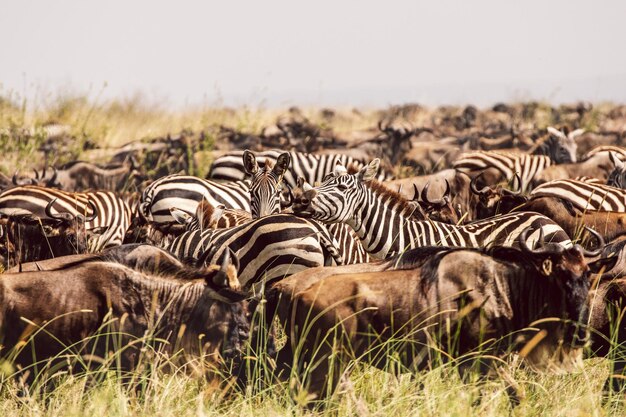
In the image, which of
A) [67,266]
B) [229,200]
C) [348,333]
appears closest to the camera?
[348,333]

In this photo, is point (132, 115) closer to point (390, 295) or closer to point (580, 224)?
point (580, 224)

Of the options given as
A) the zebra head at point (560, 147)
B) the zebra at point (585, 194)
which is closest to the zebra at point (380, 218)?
the zebra at point (585, 194)

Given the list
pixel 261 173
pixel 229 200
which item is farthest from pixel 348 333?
pixel 229 200

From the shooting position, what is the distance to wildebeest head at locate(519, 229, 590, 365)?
18.4ft

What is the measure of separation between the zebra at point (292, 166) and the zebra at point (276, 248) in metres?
6.00

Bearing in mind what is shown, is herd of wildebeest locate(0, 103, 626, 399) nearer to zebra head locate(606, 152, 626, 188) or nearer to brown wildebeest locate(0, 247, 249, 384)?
brown wildebeest locate(0, 247, 249, 384)

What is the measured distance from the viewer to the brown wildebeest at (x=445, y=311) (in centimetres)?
557

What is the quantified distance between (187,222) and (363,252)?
155 cm

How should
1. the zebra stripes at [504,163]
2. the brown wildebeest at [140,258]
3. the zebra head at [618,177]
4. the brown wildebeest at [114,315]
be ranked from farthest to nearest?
the zebra stripes at [504,163]
the zebra head at [618,177]
the brown wildebeest at [140,258]
the brown wildebeest at [114,315]

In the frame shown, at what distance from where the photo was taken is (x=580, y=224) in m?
8.98

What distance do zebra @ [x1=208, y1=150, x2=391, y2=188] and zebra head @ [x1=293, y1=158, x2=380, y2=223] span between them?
5.07 metres

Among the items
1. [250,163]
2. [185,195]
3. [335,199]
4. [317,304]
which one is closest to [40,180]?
[185,195]

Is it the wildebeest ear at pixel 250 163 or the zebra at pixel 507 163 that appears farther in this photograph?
the zebra at pixel 507 163

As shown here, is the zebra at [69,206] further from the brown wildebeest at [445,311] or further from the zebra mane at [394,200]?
the brown wildebeest at [445,311]
